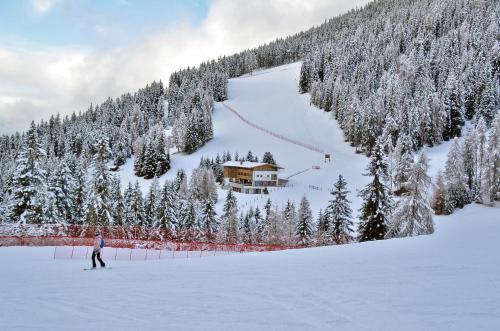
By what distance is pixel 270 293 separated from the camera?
13.2 meters

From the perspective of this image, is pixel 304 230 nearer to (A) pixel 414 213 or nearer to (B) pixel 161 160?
(A) pixel 414 213

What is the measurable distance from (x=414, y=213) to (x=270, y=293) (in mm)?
27266

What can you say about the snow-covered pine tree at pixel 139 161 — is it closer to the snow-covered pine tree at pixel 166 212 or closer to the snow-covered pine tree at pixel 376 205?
the snow-covered pine tree at pixel 166 212

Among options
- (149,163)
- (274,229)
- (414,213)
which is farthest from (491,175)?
(149,163)

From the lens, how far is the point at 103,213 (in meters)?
42.3

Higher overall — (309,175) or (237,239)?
(309,175)

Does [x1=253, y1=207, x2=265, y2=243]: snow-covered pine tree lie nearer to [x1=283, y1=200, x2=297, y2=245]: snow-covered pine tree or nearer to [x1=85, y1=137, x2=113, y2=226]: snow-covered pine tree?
[x1=283, y1=200, x2=297, y2=245]: snow-covered pine tree

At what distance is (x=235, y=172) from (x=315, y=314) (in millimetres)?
83983

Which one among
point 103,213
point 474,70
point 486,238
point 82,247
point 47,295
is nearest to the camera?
point 47,295

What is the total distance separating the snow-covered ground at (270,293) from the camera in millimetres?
10078

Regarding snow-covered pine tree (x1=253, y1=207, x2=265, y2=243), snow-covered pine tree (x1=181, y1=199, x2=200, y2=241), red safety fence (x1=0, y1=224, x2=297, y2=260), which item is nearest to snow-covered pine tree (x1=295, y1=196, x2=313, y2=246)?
snow-covered pine tree (x1=253, y1=207, x2=265, y2=243)

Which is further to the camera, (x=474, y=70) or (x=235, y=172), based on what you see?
(x=474, y=70)

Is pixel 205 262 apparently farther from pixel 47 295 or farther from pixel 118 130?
pixel 118 130

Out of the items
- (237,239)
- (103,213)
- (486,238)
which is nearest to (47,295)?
(486,238)
